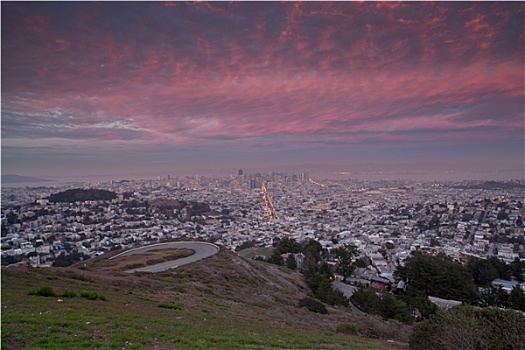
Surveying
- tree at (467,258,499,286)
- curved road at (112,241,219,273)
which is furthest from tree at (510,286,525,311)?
curved road at (112,241,219,273)

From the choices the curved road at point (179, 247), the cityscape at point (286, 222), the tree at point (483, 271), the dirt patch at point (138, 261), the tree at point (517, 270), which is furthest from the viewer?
the cityscape at point (286, 222)

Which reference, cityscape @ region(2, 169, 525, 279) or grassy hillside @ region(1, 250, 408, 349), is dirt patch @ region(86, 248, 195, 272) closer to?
grassy hillside @ region(1, 250, 408, 349)

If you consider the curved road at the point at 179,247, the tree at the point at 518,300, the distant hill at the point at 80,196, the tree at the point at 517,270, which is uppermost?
the distant hill at the point at 80,196

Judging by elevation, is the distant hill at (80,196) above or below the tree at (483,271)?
above

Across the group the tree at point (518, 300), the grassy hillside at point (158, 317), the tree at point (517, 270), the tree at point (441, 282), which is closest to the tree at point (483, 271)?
the tree at point (517, 270)

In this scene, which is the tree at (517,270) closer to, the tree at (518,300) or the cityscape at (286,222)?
the cityscape at (286,222)

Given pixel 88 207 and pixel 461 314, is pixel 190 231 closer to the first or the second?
pixel 88 207

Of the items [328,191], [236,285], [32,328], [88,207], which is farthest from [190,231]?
[328,191]
